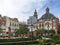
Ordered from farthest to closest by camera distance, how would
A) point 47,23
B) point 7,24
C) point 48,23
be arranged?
point 47,23, point 48,23, point 7,24

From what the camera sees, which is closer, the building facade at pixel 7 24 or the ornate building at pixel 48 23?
the building facade at pixel 7 24

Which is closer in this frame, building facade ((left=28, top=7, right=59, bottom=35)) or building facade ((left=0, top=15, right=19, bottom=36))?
building facade ((left=0, top=15, right=19, bottom=36))

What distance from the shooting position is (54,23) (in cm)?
7362

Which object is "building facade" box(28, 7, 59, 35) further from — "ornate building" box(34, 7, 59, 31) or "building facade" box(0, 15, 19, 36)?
"building facade" box(0, 15, 19, 36)

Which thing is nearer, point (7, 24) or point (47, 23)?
point (7, 24)

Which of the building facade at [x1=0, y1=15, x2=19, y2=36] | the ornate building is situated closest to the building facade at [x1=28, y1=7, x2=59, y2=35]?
the ornate building

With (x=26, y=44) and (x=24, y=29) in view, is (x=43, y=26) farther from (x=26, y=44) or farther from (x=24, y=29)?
(x=26, y=44)

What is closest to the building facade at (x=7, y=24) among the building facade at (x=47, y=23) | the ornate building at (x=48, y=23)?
the building facade at (x=47, y=23)

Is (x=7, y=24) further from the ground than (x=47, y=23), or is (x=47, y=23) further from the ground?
(x=47, y=23)

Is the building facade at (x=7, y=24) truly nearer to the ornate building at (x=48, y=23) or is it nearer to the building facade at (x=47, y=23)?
the building facade at (x=47, y=23)

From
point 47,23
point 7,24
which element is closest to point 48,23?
point 47,23

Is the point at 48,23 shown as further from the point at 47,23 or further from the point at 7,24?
the point at 7,24

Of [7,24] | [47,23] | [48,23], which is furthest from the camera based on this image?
[47,23]

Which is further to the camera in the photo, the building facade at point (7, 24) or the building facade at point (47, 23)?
the building facade at point (47, 23)
